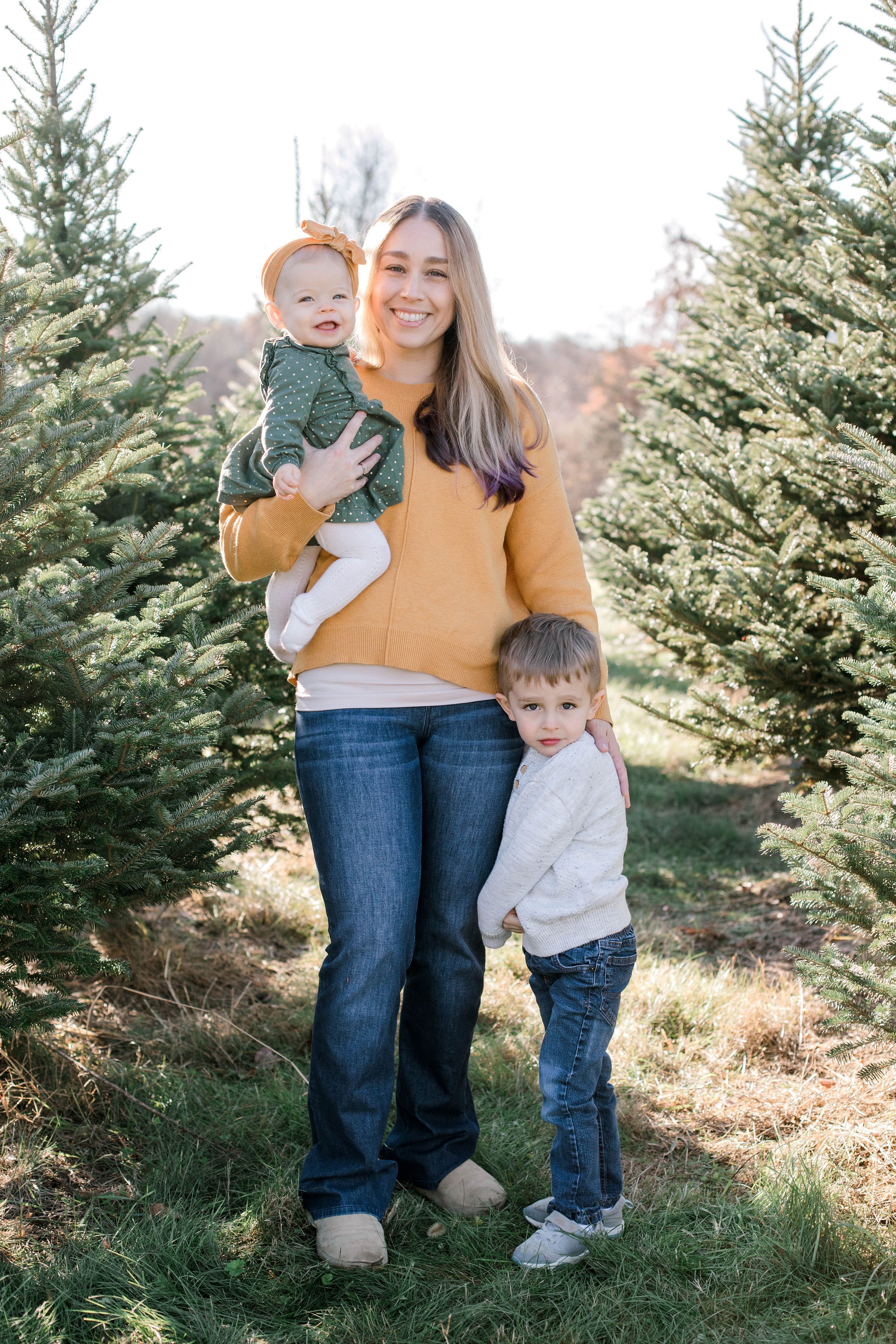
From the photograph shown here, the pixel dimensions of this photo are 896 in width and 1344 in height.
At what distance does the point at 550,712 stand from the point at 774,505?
9.06 ft

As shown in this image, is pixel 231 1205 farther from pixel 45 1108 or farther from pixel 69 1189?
pixel 45 1108

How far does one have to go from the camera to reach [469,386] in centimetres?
234

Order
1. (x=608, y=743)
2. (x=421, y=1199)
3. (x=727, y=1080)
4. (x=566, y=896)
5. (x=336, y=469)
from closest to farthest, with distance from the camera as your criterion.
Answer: (x=336, y=469) < (x=566, y=896) < (x=608, y=743) < (x=421, y=1199) < (x=727, y=1080)

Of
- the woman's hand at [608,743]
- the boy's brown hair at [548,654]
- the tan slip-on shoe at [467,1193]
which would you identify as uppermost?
the boy's brown hair at [548,654]

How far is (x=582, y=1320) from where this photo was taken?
2.04m

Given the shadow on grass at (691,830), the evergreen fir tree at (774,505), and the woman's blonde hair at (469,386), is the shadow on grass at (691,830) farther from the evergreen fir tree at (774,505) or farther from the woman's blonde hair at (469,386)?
the woman's blonde hair at (469,386)

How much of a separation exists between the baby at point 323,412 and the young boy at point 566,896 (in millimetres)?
411

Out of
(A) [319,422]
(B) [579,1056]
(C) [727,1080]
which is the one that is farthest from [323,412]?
(C) [727,1080]

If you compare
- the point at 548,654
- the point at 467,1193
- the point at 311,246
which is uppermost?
the point at 311,246

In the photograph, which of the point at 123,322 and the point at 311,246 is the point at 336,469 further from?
the point at 123,322

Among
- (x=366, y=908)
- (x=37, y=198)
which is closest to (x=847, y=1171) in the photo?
(x=366, y=908)

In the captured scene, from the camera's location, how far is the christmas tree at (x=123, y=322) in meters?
3.92

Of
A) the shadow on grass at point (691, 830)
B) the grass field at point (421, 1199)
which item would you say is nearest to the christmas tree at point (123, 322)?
the grass field at point (421, 1199)

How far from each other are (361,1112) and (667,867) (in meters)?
3.28
